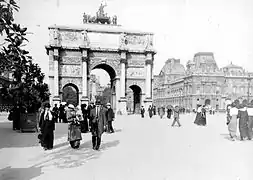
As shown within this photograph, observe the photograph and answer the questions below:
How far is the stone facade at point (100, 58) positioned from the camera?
33.7 meters

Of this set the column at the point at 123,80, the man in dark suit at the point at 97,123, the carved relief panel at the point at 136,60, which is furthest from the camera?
the carved relief panel at the point at 136,60

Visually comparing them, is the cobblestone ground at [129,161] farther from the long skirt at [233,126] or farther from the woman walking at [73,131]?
the long skirt at [233,126]

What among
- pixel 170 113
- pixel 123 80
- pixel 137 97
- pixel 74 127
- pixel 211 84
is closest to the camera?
pixel 74 127

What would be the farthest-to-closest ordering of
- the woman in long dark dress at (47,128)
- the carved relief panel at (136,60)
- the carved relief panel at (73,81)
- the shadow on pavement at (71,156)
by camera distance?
1. the carved relief panel at (136,60)
2. the carved relief panel at (73,81)
3. the woman in long dark dress at (47,128)
4. the shadow on pavement at (71,156)

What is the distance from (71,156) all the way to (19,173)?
6.79 feet

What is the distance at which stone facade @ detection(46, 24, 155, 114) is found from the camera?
33.7 m

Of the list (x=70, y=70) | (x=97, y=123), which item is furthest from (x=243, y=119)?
(x=70, y=70)

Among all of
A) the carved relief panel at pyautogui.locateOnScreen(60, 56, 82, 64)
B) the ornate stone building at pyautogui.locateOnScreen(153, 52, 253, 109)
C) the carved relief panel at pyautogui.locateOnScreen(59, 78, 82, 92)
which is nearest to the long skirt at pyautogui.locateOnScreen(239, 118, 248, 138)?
the carved relief panel at pyautogui.locateOnScreen(59, 78, 82, 92)

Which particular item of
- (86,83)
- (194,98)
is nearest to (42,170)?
(86,83)

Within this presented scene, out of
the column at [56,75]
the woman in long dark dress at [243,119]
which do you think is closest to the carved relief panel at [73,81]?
the column at [56,75]

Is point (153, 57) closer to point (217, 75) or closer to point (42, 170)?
point (42, 170)

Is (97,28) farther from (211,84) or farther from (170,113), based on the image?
→ (211,84)

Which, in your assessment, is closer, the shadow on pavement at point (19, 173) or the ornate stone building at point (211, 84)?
the shadow on pavement at point (19, 173)

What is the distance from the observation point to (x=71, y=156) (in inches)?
318
